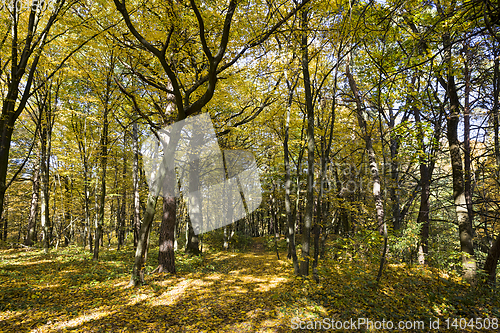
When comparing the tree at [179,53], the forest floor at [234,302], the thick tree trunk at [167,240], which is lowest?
the forest floor at [234,302]

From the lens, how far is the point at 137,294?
517 cm

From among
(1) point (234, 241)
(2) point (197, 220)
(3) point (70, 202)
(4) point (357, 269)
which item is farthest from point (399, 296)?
(3) point (70, 202)

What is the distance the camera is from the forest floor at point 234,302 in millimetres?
3795

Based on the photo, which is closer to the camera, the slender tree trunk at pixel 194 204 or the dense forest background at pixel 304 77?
the dense forest background at pixel 304 77

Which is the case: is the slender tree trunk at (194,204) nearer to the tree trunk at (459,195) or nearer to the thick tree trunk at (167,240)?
the thick tree trunk at (167,240)

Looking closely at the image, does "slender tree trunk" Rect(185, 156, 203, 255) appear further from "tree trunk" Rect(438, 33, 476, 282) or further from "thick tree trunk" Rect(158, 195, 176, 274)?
"tree trunk" Rect(438, 33, 476, 282)

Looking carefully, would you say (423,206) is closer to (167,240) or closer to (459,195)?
(459,195)

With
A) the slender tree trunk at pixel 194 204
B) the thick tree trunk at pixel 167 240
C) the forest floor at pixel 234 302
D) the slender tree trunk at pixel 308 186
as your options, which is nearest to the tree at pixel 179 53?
the slender tree trunk at pixel 308 186

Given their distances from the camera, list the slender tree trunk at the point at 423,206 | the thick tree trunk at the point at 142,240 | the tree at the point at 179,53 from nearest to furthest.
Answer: the tree at the point at 179,53
the thick tree trunk at the point at 142,240
the slender tree trunk at the point at 423,206

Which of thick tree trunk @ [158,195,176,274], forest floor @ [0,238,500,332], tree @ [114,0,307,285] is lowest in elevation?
forest floor @ [0,238,500,332]

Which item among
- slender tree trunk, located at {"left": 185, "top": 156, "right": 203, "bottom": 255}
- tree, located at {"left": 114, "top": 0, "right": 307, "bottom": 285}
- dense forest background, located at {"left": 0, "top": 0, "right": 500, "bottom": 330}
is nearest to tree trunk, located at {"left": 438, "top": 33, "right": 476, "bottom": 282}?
dense forest background, located at {"left": 0, "top": 0, "right": 500, "bottom": 330}

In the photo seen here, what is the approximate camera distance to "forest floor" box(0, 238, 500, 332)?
379 cm

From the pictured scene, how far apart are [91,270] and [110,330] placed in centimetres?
449

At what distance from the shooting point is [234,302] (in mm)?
4875
